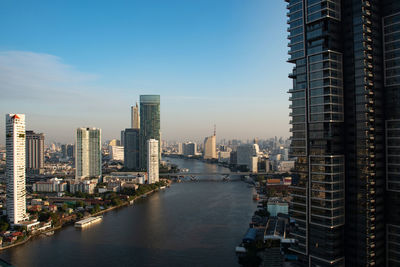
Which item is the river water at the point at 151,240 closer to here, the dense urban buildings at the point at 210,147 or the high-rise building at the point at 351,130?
the high-rise building at the point at 351,130

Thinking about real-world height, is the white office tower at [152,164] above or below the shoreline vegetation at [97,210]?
above

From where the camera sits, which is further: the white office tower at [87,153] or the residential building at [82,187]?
the white office tower at [87,153]

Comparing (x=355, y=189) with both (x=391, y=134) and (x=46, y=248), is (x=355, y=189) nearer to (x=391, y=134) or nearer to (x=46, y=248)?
(x=391, y=134)

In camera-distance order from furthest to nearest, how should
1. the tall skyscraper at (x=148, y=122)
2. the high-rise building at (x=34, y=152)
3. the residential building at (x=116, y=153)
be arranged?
the residential building at (x=116, y=153) < the tall skyscraper at (x=148, y=122) < the high-rise building at (x=34, y=152)

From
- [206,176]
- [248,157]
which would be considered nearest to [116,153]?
[248,157]

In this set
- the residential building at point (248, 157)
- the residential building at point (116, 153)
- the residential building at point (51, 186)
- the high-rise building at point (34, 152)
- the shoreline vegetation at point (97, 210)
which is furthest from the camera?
the residential building at point (116, 153)

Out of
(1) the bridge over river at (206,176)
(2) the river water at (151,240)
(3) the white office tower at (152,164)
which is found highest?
(3) the white office tower at (152,164)

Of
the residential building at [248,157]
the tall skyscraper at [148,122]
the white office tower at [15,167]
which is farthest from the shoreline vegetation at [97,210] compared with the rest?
the residential building at [248,157]
